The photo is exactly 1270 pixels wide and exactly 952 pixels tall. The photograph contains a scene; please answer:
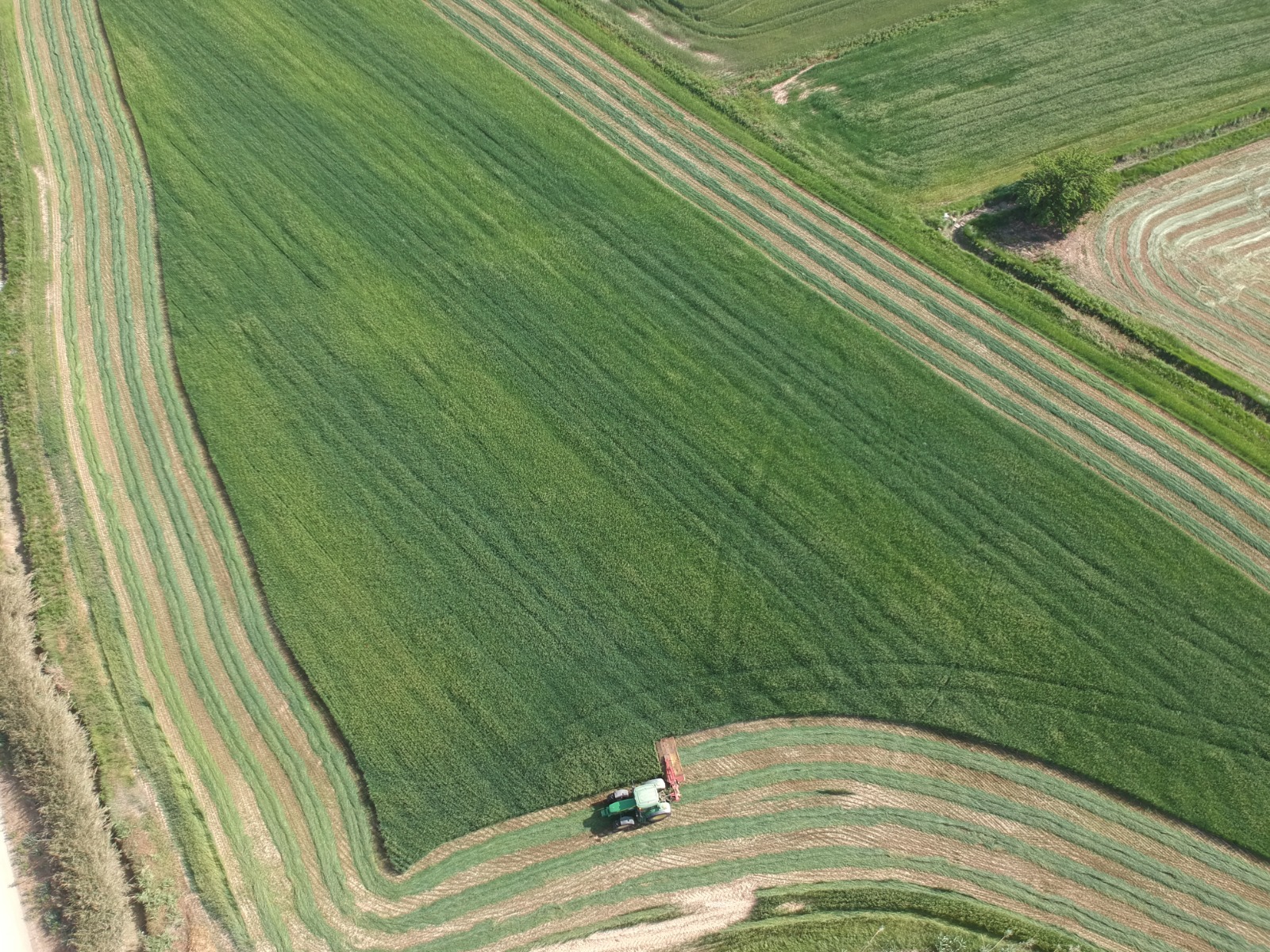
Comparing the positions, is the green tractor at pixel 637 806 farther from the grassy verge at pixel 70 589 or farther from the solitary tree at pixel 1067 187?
the solitary tree at pixel 1067 187

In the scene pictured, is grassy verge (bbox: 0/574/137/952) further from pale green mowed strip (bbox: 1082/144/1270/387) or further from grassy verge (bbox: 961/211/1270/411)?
pale green mowed strip (bbox: 1082/144/1270/387)

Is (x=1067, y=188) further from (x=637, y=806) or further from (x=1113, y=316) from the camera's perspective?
(x=637, y=806)

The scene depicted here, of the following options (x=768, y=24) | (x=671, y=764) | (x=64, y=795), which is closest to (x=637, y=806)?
(x=671, y=764)

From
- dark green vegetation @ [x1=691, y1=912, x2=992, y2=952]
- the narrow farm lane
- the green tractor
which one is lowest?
the narrow farm lane

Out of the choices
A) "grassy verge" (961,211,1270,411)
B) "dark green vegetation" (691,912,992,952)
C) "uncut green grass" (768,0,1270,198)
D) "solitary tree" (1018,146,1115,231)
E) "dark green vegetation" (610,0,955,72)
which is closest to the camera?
"dark green vegetation" (691,912,992,952)

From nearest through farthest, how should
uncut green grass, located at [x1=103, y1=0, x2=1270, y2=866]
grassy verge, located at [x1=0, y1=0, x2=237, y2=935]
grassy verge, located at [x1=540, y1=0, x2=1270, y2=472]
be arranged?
grassy verge, located at [x1=0, y1=0, x2=237, y2=935]
uncut green grass, located at [x1=103, y1=0, x2=1270, y2=866]
grassy verge, located at [x1=540, y1=0, x2=1270, y2=472]

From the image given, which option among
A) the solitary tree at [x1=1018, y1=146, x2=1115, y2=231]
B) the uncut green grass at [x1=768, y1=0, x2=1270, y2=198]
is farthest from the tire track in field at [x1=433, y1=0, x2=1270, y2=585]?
the solitary tree at [x1=1018, y1=146, x2=1115, y2=231]

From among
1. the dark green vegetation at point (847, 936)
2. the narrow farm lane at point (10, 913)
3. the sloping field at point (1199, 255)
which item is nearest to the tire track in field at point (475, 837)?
the dark green vegetation at point (847, 936)
